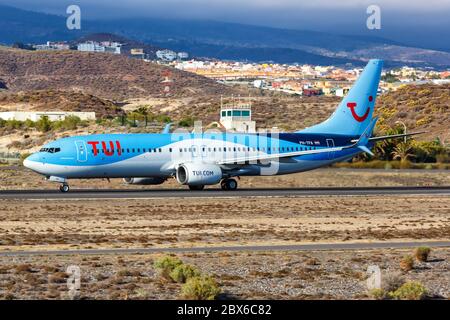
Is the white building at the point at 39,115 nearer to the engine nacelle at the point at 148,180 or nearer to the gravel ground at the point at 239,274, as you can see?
the engine nacelle at the point at 148,180

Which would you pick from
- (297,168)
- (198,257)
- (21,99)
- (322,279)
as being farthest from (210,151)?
(21,99)

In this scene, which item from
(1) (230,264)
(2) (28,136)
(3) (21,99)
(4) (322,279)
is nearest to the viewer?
(4) (322,279)

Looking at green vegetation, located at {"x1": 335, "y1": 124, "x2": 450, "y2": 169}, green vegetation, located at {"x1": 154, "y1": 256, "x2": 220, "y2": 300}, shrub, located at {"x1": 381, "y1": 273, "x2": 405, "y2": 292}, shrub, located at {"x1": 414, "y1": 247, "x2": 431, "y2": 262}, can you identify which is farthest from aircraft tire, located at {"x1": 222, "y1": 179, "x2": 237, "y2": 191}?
shrub, located at {"x1": 381, "y1": 273, "x2": 405, "y2": 292}

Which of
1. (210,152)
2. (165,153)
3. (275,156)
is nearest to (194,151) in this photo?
(210,152)

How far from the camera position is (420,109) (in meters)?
161

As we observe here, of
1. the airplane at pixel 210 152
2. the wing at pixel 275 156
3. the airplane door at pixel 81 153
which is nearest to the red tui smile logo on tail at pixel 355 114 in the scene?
the airplane at pixel 210 152

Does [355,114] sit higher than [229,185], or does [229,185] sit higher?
[355,114]

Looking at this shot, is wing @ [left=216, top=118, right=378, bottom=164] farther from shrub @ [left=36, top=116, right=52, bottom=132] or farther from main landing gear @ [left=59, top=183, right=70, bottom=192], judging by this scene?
shrub @ [left=36, top=116, right=52, bottom=132]

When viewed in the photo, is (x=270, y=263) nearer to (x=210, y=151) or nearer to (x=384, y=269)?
(x=384, y=269)

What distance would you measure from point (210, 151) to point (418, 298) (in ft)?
142

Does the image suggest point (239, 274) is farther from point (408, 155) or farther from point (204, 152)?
point (408, 155)

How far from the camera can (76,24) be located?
7194 centimetres

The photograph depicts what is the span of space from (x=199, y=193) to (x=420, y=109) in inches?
3969
